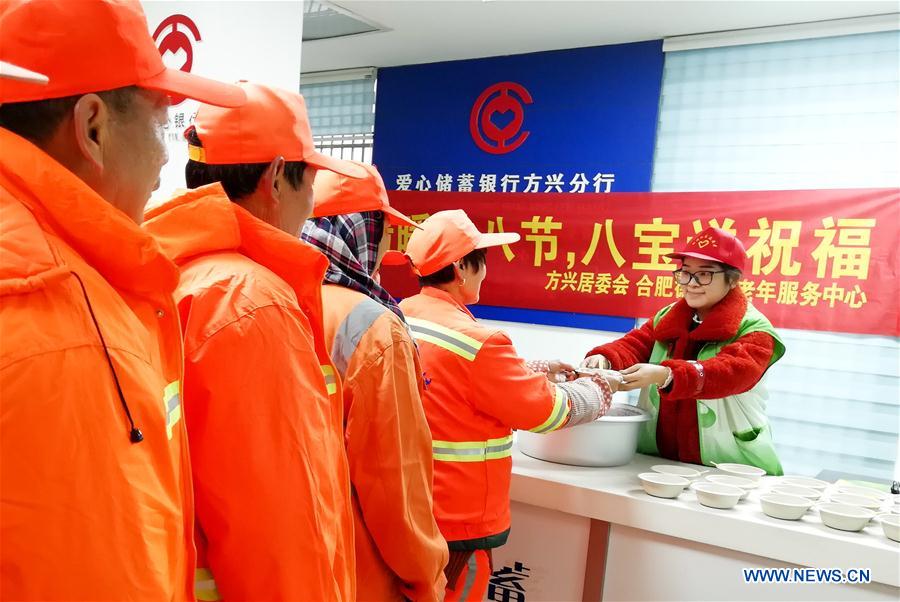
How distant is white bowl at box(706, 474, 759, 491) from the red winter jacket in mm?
276

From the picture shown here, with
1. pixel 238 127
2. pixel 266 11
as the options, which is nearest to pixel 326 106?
pixel 266 11

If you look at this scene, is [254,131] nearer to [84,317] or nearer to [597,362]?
[84,317]

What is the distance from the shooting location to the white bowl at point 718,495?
6.60 feet

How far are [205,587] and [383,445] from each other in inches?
15.4

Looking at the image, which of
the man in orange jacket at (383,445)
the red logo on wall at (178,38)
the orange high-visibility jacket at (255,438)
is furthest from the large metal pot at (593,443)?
the red logo on wall at (178,38)

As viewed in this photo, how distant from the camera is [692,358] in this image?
2.62 m

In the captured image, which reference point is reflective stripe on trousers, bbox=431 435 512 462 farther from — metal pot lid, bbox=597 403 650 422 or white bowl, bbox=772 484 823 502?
white bowl, bbox=772 484 823 502

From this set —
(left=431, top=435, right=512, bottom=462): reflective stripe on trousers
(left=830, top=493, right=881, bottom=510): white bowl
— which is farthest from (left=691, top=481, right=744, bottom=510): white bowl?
(left=431, top=435, right=512, bottom=462): reflective stripe on trousers

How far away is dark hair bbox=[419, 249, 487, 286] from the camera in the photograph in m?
2.10

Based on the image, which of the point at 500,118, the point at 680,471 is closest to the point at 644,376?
the point at 680,471

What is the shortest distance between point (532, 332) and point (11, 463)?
407 centimetres

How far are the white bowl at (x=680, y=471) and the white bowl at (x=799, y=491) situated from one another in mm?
224

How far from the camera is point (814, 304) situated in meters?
3.63

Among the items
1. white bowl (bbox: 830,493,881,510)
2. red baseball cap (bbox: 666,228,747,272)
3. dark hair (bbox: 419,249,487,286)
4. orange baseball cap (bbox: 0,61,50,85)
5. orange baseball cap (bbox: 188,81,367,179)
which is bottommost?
white bowl (bbox: 830,493,881,510)
